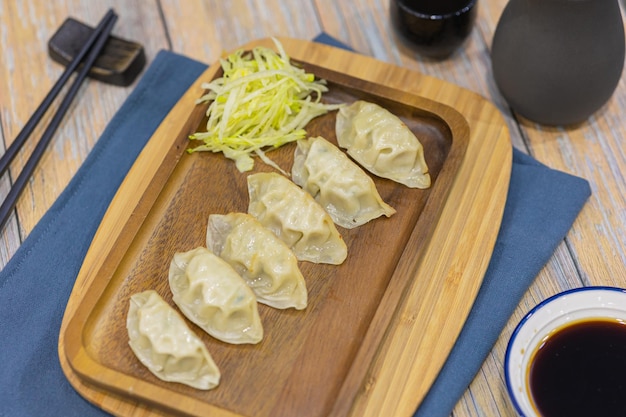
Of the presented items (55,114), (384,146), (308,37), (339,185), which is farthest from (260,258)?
(308,37)

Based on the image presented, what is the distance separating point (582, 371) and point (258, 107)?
4.70ft

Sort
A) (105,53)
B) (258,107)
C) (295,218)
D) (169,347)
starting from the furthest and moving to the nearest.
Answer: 1. (105,53)
2. (258,107)
3. (295,218)
4. (169,347)

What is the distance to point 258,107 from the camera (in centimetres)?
283

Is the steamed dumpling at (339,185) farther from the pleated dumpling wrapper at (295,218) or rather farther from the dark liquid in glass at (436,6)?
the dark liquid in glass at (436,6)

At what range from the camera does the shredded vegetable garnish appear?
9.21 feet

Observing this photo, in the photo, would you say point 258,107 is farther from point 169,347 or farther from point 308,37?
point 169,347

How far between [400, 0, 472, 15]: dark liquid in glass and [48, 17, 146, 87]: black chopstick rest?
3.84 ft

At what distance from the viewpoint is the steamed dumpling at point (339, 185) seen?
263cm

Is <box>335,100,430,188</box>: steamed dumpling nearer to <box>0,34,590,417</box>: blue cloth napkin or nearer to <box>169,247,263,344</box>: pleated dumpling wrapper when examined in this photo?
<box>0,34,590,417</box>: blue cloth napkin

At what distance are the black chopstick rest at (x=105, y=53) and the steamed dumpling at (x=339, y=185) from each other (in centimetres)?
98

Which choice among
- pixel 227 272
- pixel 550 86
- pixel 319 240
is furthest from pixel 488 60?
pixel 227 272

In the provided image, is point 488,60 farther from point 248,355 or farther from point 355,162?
point 248,355

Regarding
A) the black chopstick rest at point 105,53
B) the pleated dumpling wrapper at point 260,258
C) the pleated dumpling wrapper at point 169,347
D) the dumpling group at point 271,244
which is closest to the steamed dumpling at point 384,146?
the dumpling group at point 271,244

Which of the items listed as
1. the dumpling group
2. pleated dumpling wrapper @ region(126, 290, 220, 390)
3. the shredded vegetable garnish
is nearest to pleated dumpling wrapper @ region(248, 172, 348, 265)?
the dumpling group
